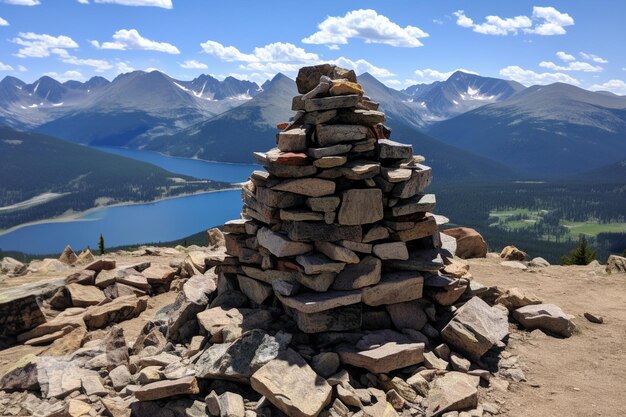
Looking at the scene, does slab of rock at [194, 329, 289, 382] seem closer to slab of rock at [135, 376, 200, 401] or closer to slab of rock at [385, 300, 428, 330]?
slab of rock at [135, 376, 200, 401]

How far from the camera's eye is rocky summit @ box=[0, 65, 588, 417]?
10.5m

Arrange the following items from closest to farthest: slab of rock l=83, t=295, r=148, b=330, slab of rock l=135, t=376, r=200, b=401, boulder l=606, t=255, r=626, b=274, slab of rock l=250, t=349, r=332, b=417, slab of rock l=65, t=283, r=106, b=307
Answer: slab of rock l=250, t=349, r=332, b=417 → slab of rock l=135, t=376, r=200, b=401 → slab of rock l=83, t=295, r=148, b=330 → slab of rock l=65, t=283, r=106, b=307 → boulder l=606, t=255, r=626, b=274

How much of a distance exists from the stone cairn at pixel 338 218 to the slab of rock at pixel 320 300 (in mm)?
27

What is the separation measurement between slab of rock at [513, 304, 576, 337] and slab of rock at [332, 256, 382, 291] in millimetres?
5638

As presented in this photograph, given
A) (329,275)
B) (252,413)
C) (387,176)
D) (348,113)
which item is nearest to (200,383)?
(252,413)

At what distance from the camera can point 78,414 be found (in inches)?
396

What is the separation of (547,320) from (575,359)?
173 cm

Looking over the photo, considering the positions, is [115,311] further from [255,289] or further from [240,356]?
[240,356]

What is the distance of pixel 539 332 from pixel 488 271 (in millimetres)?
7389

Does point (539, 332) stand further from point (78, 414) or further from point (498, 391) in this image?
point (78, 414)

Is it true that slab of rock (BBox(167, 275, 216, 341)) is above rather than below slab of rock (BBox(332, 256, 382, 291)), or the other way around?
below

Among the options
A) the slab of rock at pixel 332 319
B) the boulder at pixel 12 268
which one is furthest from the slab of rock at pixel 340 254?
the boulder at pixel 12 268

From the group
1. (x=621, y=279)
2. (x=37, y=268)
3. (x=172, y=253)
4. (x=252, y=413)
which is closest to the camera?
(x=252, y=413)

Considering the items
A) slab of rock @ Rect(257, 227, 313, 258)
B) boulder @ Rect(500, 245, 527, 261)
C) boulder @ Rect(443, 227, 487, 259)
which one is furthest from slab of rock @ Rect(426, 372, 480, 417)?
boulder @ Rect(500, 245, 527, 261)
